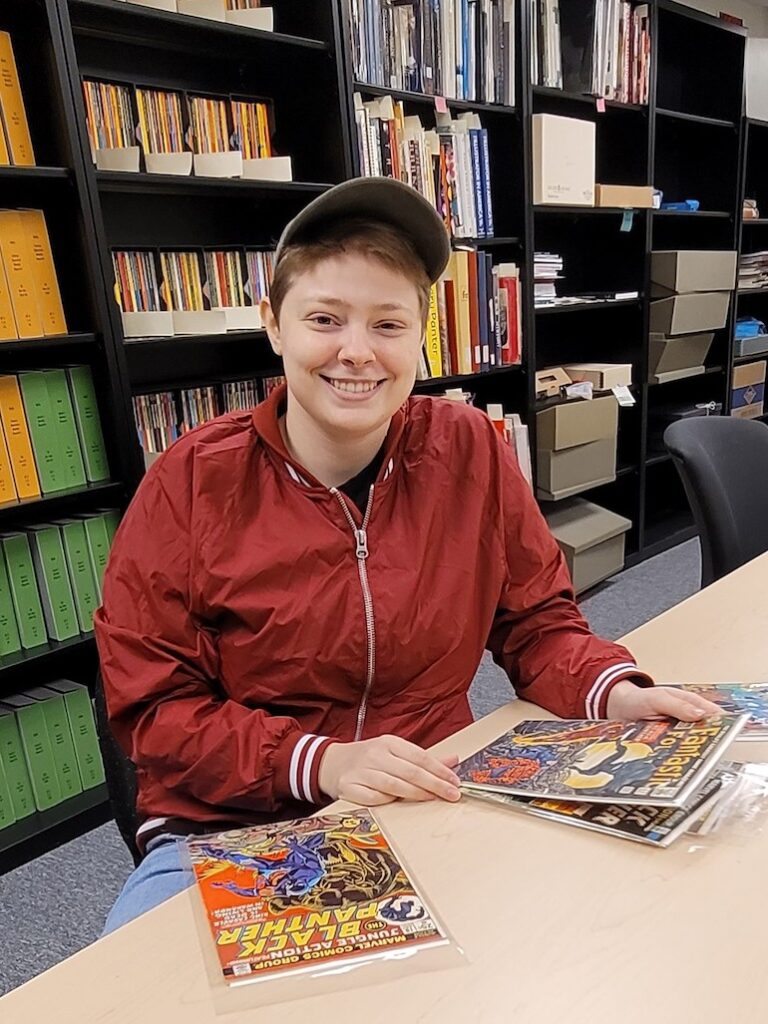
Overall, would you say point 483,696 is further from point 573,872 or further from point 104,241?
point 573,872

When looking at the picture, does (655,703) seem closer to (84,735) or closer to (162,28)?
(84,735)

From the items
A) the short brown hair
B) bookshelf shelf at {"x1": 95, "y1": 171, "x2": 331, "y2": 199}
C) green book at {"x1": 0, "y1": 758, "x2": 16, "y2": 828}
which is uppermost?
bookshelf shelf at {"x1": 95, "y1": 171, "x2": 331, "y2": 199}

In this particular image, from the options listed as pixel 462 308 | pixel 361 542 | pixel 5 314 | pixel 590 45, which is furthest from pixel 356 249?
pixel 590 45

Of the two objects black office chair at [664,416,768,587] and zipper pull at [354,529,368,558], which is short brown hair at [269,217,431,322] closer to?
zipper pull at [354,529,368,558]

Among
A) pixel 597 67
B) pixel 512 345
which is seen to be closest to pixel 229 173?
pixel 512 345

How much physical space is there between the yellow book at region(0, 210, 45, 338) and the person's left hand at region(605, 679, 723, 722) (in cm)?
154

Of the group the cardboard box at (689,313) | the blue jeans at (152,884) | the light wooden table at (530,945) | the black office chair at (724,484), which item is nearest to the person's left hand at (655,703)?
the light wooden table at (530,945)

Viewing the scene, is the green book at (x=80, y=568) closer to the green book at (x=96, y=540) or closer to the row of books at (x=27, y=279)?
the green book at (x=96, y=540)

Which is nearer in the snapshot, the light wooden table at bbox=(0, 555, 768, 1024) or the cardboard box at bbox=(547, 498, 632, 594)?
the light wooden table at bbox=(0, 555, 768, 1024)

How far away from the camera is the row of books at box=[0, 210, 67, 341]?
1887 millimetres

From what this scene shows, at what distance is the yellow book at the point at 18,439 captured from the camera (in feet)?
6.40

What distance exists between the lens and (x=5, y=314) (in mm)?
1894

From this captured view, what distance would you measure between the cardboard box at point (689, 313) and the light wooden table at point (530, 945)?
3.02m

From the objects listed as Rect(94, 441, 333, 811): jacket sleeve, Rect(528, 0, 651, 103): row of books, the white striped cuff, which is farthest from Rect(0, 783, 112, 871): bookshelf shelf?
Rect(528, 0, 651, 103): row of books
